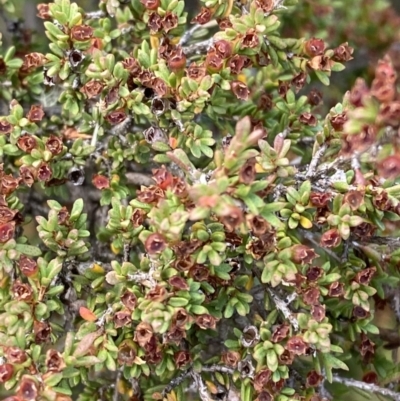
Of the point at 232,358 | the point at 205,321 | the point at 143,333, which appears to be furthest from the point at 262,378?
the point at 143,333

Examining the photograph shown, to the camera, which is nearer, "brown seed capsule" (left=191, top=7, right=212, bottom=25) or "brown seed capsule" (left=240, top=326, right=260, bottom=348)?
"brown seed capsule" (left=240, top=326, right=260, bottom=348)

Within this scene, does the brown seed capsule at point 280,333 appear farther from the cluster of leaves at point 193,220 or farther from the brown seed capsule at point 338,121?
the brown seed capsule at point 338,121

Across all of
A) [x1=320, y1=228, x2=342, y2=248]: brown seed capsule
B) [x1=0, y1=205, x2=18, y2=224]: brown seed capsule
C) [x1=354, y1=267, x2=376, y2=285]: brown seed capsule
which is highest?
[x1=320, y1=228, x2=342, y2=248]: brown seed capsule

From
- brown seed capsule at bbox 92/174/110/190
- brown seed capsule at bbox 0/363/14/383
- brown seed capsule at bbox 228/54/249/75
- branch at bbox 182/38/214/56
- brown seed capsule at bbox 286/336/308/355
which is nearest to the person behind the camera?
brown seed capsule at bbox 0/363/14/383

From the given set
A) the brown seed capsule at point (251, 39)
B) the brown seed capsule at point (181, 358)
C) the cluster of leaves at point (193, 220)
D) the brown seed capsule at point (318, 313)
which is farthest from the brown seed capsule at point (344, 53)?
the brown seed capsule at point (181, 358)

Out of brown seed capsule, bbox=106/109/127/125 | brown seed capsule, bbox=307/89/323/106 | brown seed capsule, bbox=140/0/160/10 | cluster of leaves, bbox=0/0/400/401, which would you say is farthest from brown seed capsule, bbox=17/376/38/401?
brown seed capsule, bbox=307/89/323/106

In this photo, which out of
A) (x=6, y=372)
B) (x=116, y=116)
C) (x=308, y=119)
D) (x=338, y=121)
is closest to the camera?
(x=6, y=372)

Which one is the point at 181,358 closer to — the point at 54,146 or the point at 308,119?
the point at 54,146

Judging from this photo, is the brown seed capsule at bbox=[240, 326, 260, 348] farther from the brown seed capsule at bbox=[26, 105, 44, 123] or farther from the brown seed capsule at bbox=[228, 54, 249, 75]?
the brown seed capsule at bbox=[26, 105, 44, 123]
